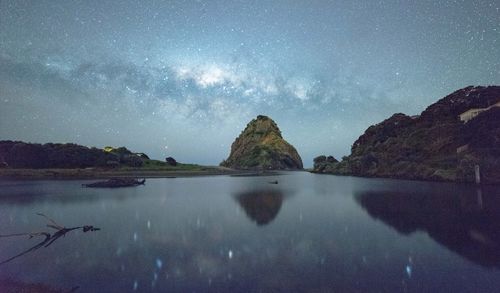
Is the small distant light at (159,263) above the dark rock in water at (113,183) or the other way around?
the other way around

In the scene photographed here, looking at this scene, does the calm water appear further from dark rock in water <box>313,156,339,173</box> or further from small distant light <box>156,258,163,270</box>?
dark rock in water <box>313,156,339,173</box>

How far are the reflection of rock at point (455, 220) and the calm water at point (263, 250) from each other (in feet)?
0.29

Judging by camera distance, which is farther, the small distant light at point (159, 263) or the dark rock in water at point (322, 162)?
the dark rock in water at point (322, 162)

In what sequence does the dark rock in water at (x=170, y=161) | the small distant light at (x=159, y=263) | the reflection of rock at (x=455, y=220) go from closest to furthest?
the small distant light at (x=159, y=263) → the reflection of rock at (x=455, y=220) → the dark rock in water at (x=170, y=161)

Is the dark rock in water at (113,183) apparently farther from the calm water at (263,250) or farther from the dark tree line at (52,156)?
the dark tree line at (52,156)

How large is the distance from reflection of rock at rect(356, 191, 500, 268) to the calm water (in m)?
0.09

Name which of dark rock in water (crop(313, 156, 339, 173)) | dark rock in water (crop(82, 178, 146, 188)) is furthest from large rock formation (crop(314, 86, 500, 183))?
dark rock in water (crop(82, 178, 146, 188))

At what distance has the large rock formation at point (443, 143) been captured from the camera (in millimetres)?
58419

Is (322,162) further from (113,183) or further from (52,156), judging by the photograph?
(52,156)

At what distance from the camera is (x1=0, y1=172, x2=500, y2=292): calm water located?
11.6 metres

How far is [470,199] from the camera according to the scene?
3494 cm

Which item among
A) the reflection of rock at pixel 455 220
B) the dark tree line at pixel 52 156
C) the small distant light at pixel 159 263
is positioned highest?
the dark tree line at pixel 52 156

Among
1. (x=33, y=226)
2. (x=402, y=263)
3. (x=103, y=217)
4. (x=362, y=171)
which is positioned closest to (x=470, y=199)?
(x=402, y=263)

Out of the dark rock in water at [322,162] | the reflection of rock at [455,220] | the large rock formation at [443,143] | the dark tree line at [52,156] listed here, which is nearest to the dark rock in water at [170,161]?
the dark tree line at [52,156]
